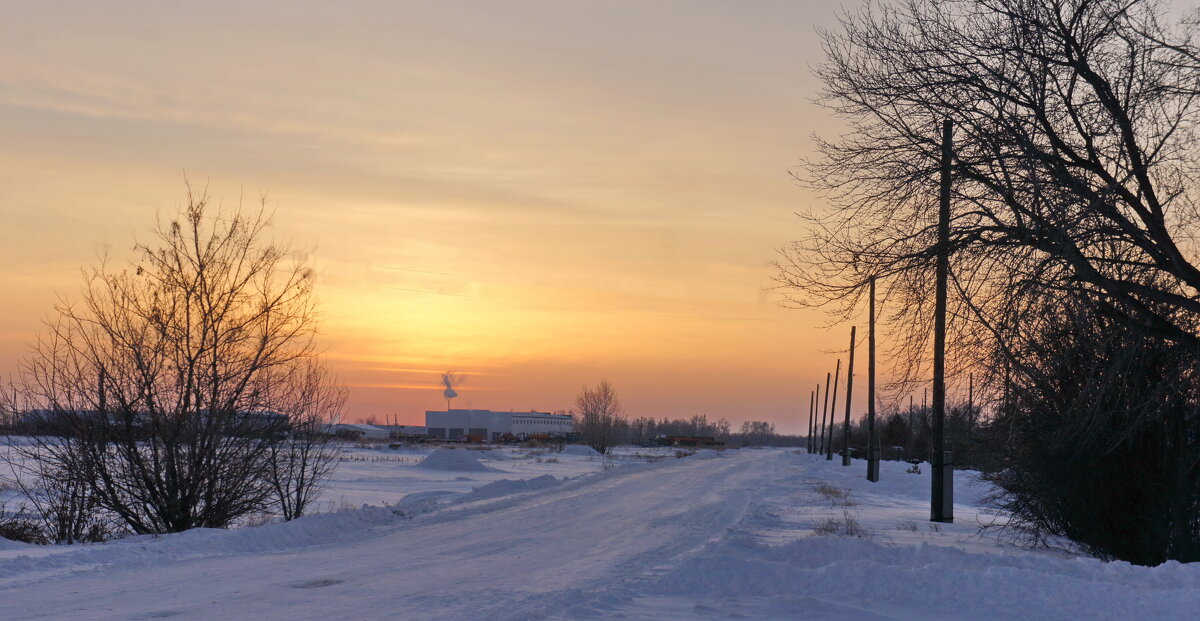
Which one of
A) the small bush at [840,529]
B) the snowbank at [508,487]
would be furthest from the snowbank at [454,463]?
the small bush at [840,529]

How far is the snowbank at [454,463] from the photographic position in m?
46.3

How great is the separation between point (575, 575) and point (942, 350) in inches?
283

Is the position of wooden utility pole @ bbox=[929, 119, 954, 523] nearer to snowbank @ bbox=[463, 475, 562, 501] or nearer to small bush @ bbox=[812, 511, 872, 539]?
small bush @ bbox=[812, 511, 872, 539]

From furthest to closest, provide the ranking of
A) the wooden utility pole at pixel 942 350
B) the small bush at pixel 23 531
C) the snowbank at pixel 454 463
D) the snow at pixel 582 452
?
the snow at pixel 582 452
the snowbank at pixel 454 463
the small bush at pixel 23 531
the wooden utility pole at pixel 942 350

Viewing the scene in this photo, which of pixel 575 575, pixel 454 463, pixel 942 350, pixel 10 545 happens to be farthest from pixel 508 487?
pixel 454 463

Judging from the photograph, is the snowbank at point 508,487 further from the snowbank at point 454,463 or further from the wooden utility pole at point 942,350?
the snowbank at point 454,463

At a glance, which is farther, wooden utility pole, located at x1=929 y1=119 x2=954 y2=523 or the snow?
the snow

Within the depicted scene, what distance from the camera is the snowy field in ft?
27.0

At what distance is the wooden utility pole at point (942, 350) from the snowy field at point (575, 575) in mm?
1027

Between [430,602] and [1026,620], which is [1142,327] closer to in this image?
[1026,620]

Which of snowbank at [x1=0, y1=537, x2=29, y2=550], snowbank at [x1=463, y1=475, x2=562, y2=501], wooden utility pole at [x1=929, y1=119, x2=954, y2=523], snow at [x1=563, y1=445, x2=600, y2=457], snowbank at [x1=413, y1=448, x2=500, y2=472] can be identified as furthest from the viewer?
snow at [x1=563, y1=445, x2=600, y2=457]

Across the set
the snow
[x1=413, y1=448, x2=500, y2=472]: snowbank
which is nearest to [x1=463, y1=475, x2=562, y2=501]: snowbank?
[x1=413, y1=448, x2=500, y2=472]: snowbank

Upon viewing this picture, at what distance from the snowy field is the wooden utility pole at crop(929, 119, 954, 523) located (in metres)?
1.03

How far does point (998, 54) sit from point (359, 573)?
10017 mm
